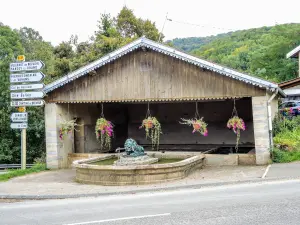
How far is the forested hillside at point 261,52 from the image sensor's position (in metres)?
38.7

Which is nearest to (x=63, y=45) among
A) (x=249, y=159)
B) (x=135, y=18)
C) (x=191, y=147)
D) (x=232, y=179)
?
(x=135, y=18)

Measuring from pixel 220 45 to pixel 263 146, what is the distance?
42.7 metres

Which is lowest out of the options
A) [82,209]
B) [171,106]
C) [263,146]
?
[82,209]

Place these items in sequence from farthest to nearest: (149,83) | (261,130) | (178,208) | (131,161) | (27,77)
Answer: (149,83) → (27,77) → (261,130) → (131,161) → (178,208)

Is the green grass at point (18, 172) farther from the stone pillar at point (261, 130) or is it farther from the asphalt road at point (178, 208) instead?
the stone pillar at point (261, 130)

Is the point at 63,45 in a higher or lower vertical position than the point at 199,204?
higher

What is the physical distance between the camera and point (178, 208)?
8.48 meters

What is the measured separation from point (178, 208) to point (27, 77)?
10.8m

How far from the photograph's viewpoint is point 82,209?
920 centimetres

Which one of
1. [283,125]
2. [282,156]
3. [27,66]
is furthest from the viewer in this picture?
[283,125]

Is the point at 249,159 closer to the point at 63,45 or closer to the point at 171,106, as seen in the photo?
the point at 171,106

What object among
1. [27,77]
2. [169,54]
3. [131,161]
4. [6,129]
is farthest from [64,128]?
[6,129]

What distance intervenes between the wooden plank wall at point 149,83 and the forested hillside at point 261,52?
992 cm

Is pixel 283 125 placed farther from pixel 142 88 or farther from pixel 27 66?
pixel 27 66
